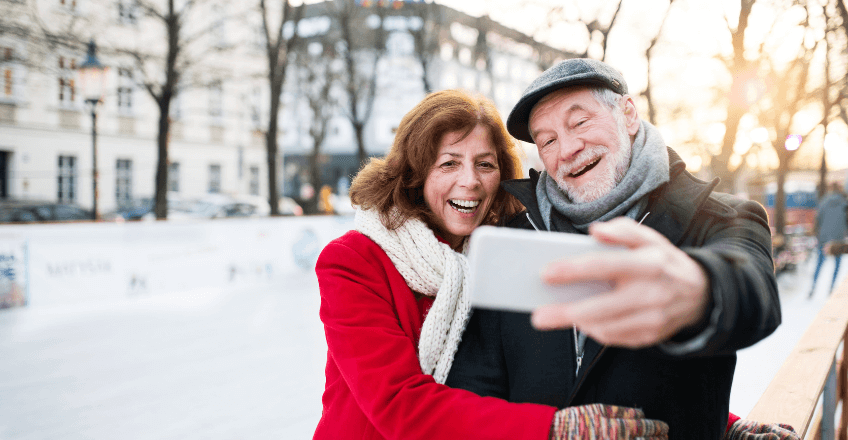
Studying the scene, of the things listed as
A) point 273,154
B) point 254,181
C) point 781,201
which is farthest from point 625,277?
point 254,181

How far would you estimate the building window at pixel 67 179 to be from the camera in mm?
19703

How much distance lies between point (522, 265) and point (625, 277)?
11 cm

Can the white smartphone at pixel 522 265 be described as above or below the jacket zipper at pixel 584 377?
above

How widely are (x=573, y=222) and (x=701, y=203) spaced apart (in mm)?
304

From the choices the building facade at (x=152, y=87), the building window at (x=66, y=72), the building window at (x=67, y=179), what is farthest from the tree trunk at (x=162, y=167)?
the building window at (x=67, y=179)

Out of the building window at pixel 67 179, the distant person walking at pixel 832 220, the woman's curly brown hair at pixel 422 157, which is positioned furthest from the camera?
the building window at pixel 67 179

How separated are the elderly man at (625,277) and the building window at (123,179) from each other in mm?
24193

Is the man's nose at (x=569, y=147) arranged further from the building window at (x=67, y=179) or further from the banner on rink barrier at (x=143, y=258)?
the building window at (x=67, y=179)

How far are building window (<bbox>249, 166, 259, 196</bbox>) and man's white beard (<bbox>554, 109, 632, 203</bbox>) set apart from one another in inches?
1138

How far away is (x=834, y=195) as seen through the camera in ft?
38.1

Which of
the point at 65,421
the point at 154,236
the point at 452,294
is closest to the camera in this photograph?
the point at 452,294

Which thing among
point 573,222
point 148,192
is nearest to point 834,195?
point 573,222

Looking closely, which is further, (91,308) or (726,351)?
(91,308)

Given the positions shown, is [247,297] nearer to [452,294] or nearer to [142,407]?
[142,407]
